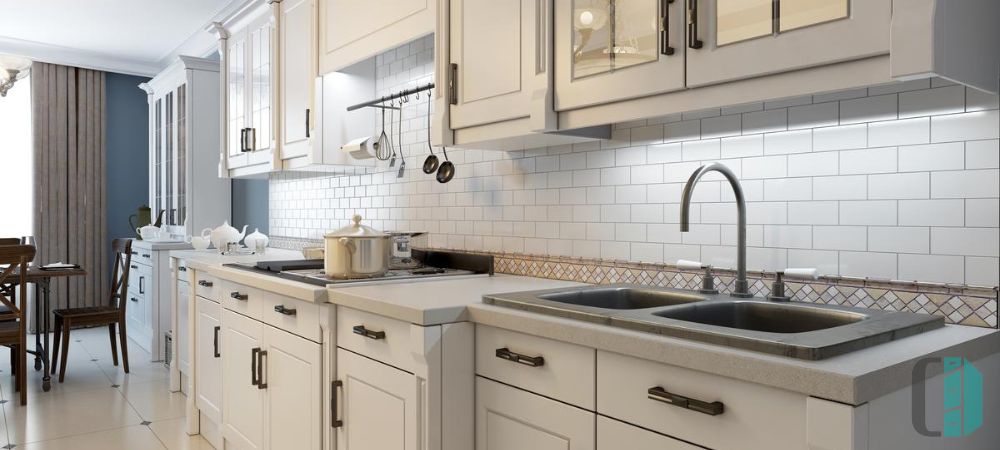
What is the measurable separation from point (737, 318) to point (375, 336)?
1.01m

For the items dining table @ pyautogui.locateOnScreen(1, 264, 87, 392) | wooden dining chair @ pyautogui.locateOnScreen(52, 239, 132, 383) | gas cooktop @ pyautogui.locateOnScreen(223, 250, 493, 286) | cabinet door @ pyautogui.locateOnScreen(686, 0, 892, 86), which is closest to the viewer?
cabinet door @ pyautogui.locateOnScreen(686, 0, 892, 86)

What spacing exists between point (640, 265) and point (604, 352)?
2.40 ft

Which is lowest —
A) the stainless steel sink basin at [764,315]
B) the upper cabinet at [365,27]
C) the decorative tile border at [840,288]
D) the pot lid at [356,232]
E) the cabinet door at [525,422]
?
the cabinet door at [525,422]

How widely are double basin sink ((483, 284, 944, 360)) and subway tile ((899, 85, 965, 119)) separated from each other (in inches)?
17.7

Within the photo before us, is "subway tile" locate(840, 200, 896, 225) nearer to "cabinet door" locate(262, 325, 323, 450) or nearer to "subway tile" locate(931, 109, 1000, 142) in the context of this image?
"subway tile" locate(931, 109, 1000, 142)

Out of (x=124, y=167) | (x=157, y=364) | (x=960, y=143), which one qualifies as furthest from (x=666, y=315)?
(x=124, y=167)

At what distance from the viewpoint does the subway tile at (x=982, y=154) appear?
54.6 inches

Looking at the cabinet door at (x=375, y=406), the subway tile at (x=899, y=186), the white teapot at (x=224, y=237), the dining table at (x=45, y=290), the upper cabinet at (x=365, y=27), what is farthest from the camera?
the dining table at (x=45, y=290)

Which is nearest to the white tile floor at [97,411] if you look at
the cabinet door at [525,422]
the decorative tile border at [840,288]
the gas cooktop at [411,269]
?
the gas cooktop at [411,269]

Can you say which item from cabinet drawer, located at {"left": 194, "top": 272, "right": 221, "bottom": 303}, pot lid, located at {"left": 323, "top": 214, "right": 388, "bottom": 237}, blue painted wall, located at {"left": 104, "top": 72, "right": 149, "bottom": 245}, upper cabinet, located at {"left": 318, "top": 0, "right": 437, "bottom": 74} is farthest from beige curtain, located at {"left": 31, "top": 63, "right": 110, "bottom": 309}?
pot lid, located at {"left": 323, "top": 214, "right": 388, "bottom": 237}

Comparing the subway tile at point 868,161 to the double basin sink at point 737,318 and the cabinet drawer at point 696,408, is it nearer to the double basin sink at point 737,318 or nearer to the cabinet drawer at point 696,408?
the double basin sink at point 737,318

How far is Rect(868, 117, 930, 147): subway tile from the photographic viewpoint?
4.86 ft

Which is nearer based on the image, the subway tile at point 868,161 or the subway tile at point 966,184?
the subway tile at point 966,184

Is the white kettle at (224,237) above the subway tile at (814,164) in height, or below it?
below
